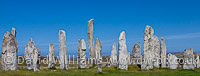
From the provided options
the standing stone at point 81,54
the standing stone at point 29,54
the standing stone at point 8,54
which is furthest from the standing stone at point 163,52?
the standing stone at point 8,54

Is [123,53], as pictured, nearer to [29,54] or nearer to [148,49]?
[148,49]

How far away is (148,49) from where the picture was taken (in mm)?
29625

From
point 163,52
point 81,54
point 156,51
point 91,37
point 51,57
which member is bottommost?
point 51,57

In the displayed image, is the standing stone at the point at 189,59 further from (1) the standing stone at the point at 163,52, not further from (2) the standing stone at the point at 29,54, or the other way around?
(2) the standing stone at the point at 29,54

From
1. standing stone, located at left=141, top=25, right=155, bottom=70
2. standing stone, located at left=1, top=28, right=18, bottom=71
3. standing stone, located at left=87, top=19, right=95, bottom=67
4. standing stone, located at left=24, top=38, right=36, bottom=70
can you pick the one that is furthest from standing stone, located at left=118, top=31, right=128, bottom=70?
standing stone, located at left=1, top=28, right=18, bottom=71

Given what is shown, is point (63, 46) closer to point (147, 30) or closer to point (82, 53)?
point (82, 53)

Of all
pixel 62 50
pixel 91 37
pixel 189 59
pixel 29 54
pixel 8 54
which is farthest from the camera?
pixel 91 37

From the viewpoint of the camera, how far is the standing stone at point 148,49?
2906cm

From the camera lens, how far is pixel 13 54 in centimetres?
2730

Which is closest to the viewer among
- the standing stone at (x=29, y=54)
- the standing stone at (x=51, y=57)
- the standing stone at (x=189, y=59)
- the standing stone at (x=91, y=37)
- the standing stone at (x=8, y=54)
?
the standing stone at (x=8, y=54)

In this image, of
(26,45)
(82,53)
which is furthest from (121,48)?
(26,45)

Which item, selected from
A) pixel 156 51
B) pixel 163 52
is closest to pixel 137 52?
pixel 156 51

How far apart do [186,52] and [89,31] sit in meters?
12.6

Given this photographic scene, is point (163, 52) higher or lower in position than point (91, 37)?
lower
